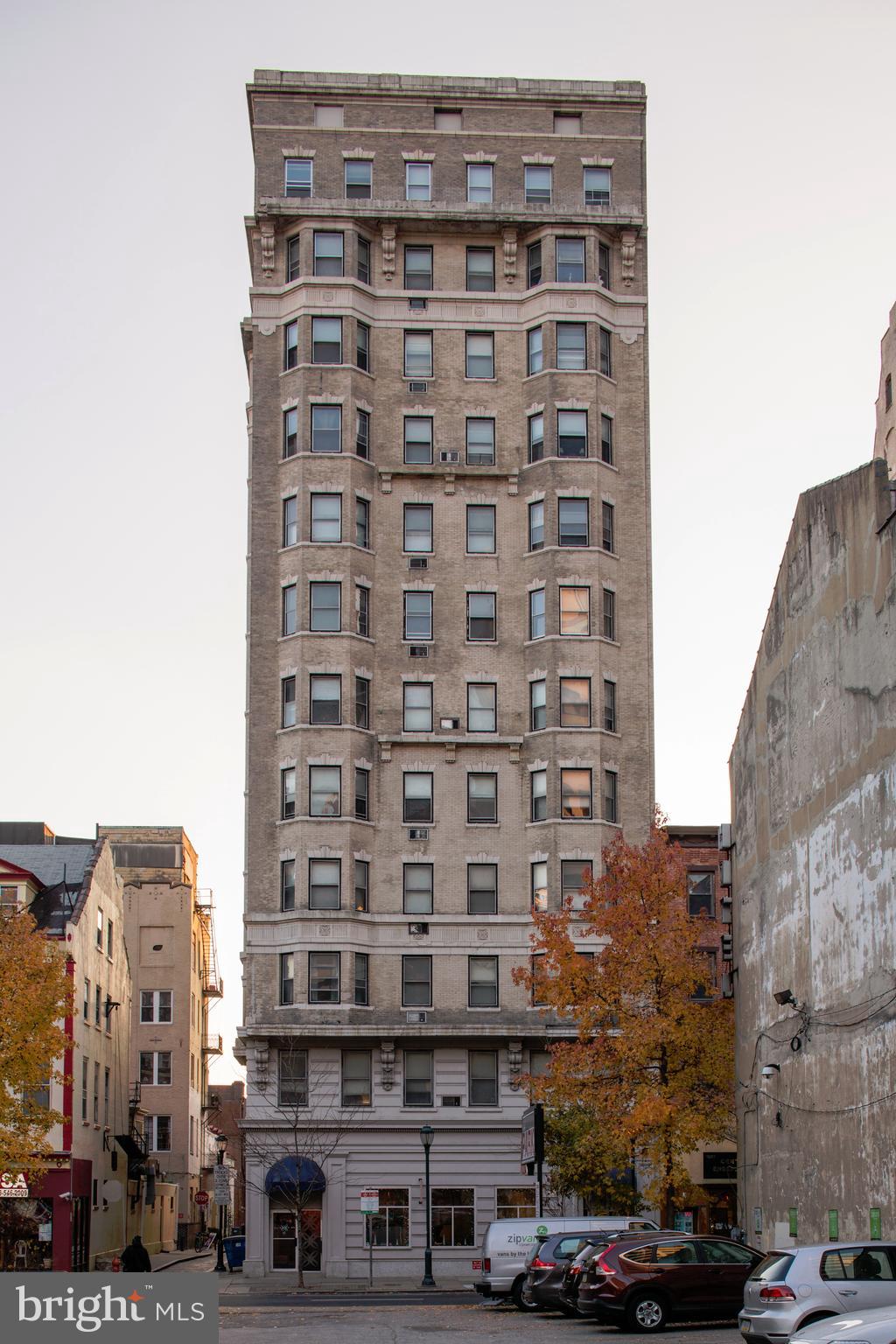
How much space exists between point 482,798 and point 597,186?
24432 millimetres

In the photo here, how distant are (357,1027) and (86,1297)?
4325 centimetres

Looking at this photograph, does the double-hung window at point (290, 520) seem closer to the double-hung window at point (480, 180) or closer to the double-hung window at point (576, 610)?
the double-hung window at point (576, 610)

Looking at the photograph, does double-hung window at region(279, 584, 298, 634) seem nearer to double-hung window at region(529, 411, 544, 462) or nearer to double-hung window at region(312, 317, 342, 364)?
double-hung window at region(312, 317, 342, 364)

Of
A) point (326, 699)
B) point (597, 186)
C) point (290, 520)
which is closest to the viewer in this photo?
point (326, 699)

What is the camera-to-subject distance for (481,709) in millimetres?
64062

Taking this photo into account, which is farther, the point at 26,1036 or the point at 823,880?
A: the point at 26,1036

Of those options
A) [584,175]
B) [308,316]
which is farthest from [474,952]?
[584,175]

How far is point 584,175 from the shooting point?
225 ft

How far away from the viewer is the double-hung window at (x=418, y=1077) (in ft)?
199

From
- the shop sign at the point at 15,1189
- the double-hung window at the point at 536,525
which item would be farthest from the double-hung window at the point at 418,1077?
the double-hung window at the point at 536,525

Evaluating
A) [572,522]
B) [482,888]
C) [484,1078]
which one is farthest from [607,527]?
[484,1078]

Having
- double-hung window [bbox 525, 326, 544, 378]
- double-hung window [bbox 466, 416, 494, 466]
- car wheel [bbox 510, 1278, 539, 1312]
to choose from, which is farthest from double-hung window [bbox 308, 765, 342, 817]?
car wheel [bbox 510, 1278, 539, 1312]

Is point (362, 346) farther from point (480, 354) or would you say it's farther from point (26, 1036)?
point (26, 1036)

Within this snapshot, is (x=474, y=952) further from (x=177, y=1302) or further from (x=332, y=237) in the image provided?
(x=177, y=1302)
